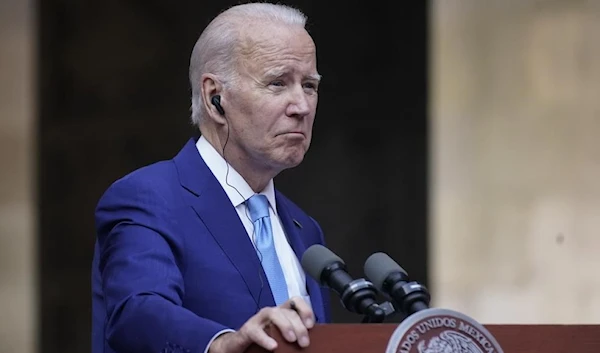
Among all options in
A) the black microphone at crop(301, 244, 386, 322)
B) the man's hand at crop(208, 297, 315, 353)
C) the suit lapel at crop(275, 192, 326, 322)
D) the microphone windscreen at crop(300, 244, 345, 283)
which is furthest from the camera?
the suit lapel at crop(275, 192, 326, 322)

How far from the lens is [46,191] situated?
594 centimetres

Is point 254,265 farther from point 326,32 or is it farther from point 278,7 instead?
point 326,32

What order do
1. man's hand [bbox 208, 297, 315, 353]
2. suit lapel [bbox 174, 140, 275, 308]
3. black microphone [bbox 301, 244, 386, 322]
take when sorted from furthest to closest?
suit lapel [bbox 174, 140, 275, 308] → black microphone [bbox 301, 244, 386, 322] → man's hand [bbox 208, 297, 315, 353]

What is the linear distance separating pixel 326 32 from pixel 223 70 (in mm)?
2931

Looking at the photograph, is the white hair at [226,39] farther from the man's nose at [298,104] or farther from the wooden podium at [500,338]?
the wooden podium at [500,338]

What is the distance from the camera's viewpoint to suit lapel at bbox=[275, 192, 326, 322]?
3158mm

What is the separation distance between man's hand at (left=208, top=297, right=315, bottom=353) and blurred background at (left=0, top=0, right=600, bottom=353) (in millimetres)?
3470

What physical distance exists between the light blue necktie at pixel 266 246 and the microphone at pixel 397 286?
0.34 m

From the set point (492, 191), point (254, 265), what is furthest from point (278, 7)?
point (492, 191)

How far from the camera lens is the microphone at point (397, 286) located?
2.51 metres

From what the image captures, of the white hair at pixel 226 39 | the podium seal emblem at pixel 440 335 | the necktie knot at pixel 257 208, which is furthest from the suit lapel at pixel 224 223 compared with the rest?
the podium seal emblem at pixel 440 335

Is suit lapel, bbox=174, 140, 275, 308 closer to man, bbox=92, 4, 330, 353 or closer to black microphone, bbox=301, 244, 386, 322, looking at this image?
man, bbox=92, 4, 330, 353

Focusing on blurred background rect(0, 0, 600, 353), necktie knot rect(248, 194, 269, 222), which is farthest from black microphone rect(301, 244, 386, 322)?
blurred background rect(0, 0, 600, 353)

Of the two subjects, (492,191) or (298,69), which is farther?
(492,191)
